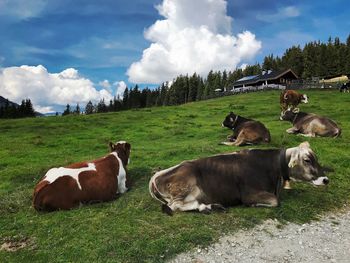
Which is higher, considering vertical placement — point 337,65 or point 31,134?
point 337,65

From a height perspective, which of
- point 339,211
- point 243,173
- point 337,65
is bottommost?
point 339,211

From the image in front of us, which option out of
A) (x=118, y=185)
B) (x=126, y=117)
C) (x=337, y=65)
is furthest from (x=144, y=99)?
(x=118, y=185)

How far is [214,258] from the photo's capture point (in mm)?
6727

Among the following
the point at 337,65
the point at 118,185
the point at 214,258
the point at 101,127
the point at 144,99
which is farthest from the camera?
the point at 144,99

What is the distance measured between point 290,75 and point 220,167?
89048 millimetres

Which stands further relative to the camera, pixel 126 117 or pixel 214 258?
pixel 126 117

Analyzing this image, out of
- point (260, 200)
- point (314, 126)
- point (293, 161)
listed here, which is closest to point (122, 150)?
point (260, 200)

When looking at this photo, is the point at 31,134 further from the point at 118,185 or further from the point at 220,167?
the point at 220,167

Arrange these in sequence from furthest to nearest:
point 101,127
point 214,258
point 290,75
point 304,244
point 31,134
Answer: point 290,75 < point 101,127 < point 31,134 < point 304,244 < point 214,258

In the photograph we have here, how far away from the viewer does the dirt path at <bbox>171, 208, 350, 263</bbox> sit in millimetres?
6762

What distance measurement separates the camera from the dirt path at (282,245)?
676cm

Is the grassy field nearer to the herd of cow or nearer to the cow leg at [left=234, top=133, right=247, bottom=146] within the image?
the herd of cow

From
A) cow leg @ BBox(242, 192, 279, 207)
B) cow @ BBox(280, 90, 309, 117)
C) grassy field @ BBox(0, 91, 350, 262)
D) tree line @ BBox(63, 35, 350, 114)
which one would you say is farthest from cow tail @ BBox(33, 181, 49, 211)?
tree line @ BBox(63, 35, 350, 114)

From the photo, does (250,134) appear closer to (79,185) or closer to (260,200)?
(260,200)
